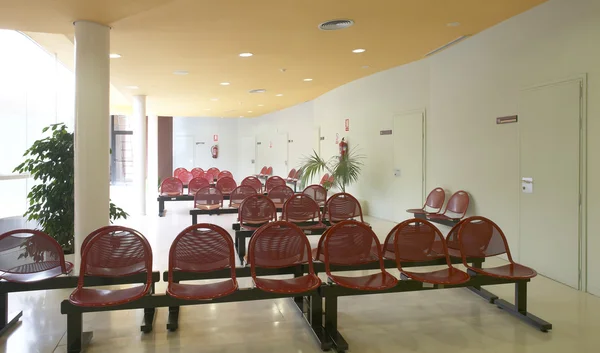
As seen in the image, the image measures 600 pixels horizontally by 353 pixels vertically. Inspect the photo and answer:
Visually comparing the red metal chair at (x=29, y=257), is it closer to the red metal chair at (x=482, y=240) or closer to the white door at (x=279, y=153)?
the red metal chair at (x=482, y=240)

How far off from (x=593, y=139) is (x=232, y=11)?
405 centimetres

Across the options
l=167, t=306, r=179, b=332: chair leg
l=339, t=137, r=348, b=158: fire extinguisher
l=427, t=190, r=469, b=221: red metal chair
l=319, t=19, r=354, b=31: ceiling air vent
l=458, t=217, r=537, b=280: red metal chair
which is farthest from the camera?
l=339, t=137, r=348, b=158: fire extinguisher

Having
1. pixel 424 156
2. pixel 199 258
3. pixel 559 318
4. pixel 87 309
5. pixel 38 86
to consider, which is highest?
pixel 38 86

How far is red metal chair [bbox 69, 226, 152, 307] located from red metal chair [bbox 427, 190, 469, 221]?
502 cm

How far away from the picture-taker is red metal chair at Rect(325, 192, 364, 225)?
6.23m

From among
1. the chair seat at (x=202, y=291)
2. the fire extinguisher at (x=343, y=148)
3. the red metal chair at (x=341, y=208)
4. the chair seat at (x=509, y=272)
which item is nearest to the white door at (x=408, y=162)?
the fire extinguisher at (x=343, y=148)

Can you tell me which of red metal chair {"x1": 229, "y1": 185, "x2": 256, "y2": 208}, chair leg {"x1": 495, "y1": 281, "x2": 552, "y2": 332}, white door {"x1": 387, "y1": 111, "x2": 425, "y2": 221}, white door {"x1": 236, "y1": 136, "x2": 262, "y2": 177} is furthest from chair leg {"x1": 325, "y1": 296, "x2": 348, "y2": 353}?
white door {"x1": 236, "y1": 136, "x2": 262, "y2": 177}

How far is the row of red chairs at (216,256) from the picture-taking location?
327cm

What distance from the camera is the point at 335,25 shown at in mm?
5336

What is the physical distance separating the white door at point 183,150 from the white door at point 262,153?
127 inches

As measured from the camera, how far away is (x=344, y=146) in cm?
1118

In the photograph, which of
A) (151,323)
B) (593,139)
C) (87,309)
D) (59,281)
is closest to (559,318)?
(593,139)

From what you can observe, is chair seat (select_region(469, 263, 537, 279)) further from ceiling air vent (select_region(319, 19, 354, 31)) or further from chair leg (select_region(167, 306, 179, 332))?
ceiling air vent (select_region(319, 19, 354, 31))

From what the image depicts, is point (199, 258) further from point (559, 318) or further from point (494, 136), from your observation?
point (494, 136)
